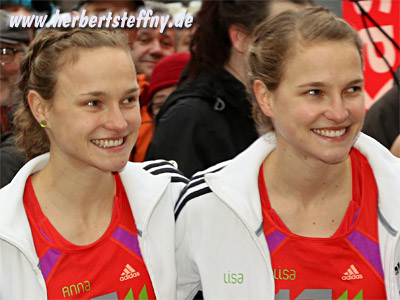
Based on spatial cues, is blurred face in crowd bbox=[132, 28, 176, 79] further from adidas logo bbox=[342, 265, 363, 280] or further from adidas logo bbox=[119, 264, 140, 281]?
adidas logo bbox=[342, 265, 363, 280]

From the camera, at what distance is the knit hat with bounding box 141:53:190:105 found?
4.33m

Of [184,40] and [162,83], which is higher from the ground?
[184,40]

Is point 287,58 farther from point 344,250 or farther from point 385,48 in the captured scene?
point 385,48

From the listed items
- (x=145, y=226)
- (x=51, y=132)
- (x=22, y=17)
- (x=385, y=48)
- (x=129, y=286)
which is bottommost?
(x=129, y=286)

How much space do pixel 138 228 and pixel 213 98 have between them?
36.3 inches

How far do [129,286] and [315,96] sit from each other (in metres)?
0.97

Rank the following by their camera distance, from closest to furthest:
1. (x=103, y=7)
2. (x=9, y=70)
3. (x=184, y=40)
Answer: (x=9, y=70) < (x=103, y=7) < (x=184, y=40)

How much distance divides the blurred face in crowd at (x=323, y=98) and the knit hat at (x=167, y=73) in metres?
1.94

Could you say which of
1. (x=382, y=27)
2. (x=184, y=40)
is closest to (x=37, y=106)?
(x=382, y=27)

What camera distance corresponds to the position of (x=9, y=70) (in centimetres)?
340

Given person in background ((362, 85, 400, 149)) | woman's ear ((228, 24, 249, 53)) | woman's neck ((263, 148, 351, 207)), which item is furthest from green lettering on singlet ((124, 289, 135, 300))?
person in background ((362, 85, 400, 149))

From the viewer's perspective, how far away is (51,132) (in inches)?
102

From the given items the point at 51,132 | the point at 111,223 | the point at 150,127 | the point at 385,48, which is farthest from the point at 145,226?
the point at 385,48

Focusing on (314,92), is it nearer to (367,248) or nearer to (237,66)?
(367,248)
